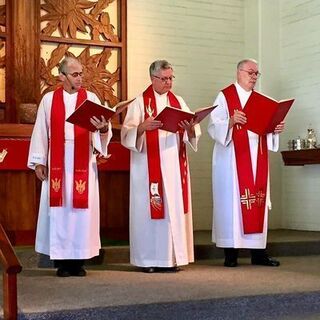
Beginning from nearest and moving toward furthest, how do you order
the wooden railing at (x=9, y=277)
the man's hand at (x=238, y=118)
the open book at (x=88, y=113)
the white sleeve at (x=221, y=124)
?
the wooden railing at (x=9, y=277)
the open book at (x=88, y=113)
the man's hand at (x=238, y=118)
the white sleeve at (x=221, y=124)

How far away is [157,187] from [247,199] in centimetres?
86

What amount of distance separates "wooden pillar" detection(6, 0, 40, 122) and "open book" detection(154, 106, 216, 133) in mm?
2459

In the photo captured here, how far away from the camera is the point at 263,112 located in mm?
5441

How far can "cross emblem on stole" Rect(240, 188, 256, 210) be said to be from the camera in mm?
5629

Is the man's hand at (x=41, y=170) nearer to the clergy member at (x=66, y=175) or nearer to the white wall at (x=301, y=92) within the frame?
the clergy member at (x=66, y=175)

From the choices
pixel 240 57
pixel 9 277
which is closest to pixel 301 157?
pixel 240 57

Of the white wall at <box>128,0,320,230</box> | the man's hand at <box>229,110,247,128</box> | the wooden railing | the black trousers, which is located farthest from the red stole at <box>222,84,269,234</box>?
the wooden railing

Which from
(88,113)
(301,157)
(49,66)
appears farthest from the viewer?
(301,157)

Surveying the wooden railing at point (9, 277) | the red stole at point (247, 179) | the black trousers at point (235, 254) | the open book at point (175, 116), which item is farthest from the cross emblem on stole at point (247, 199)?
the wooden railing at point (9, 277)

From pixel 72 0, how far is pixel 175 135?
9.26 ft

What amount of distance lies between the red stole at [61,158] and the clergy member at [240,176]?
1222mm

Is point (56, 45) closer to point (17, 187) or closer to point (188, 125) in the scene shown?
point (17, 187)

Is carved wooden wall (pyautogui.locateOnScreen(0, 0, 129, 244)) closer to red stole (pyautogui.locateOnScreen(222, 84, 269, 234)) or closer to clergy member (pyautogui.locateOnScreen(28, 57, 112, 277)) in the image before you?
clergy member (pyautogui.locateOnScreen(28, 57, 112, 277))

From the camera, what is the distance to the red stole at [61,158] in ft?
16.3
